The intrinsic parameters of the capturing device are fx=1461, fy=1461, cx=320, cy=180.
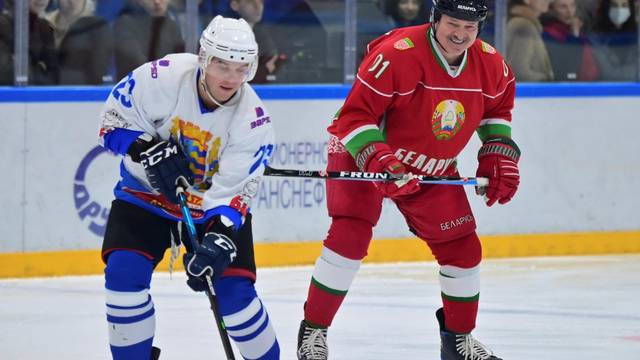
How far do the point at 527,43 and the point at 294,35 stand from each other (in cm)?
114

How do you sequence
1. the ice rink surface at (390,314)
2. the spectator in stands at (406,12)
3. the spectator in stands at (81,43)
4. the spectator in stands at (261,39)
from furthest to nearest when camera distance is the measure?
the spectator in stands at (406,12) → the spectator in stands at (261,39) → the spectator in stands at (81,43) → the ice rink surface at (390,314)

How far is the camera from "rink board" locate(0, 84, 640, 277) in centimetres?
581

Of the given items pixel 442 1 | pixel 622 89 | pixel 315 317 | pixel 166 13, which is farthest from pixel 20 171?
pixel 622 89

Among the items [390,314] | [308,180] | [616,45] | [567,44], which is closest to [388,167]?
[390,314]

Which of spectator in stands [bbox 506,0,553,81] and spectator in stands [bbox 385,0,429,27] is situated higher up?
spectator in stands [bbox 385,0,429,27]

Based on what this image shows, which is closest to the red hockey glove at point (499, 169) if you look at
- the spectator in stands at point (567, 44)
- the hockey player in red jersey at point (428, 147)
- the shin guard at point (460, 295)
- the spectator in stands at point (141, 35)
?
the hockey player in red jersey at point (428, 147)

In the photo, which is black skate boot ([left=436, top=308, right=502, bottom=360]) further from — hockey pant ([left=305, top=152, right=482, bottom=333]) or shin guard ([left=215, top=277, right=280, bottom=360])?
shin guard ([left=215, top=277, right=280, bottom=360])

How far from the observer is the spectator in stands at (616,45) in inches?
273

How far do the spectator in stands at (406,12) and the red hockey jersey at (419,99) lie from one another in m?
2.23

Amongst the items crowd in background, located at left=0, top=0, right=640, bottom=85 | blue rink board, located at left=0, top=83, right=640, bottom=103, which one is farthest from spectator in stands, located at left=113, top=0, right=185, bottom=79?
blue rink board, located at left=0, top=83, right=640, bottom=103

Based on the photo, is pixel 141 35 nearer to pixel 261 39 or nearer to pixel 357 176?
pixel 261 39

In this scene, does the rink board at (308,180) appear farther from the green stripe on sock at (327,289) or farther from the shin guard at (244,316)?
the shin guard at (244,316)

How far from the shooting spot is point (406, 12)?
6480 millimetres

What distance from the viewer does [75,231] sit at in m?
5.89
